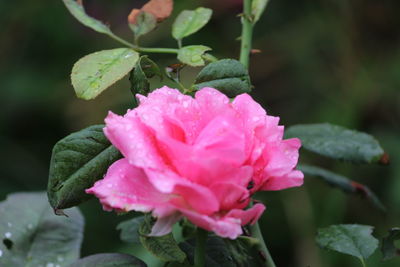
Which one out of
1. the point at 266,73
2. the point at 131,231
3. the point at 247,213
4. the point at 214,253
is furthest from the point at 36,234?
the point at 266,73

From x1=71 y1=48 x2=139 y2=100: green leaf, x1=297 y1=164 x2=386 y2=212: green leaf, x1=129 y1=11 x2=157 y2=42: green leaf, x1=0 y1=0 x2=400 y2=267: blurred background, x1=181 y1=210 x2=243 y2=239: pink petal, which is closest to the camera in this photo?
x1=181 y1=210 x2=243 y2=239: pink petal

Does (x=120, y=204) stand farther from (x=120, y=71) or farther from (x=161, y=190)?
(x=120, y=71)

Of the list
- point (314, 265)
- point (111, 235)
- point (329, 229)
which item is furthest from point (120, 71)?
point (111, 235)

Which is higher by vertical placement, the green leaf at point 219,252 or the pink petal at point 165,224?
the pink petal at point 165,224

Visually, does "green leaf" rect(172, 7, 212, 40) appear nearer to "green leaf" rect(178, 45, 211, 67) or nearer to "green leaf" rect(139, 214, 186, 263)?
"green leaf" rect(178, 45, 211, 67)

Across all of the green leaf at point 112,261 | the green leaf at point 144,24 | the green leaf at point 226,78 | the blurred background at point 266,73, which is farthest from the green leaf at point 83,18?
the blurred background at point 266,73

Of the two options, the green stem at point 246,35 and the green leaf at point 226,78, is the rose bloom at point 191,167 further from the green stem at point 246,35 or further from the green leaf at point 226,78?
the green stem at point 246,35

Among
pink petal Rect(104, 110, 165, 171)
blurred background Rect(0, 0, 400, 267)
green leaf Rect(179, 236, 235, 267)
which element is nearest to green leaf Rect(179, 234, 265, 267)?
green leaf Rect(179, 236, 235, 267)
